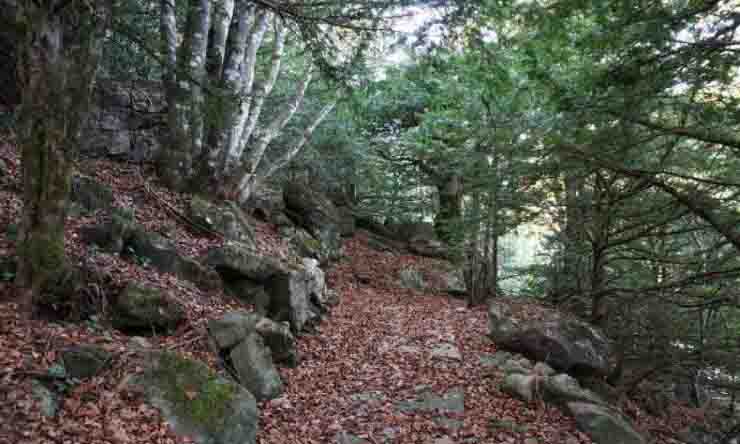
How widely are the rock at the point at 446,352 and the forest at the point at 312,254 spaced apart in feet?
0.17

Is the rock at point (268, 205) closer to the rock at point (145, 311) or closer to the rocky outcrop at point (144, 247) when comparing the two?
the rocky outcrop at point (144, 247)

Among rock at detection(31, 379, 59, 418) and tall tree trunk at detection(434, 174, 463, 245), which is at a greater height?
tall tree trunk at detection(434, 174, 463, 245)

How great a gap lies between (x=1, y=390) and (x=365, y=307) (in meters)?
7.97

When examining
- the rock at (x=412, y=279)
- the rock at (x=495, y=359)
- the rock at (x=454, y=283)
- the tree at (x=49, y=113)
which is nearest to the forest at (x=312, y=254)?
the tree at (x=49, y=113)

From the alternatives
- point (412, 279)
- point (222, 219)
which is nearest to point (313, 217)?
point (412, 279)

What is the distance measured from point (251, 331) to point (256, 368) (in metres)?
0.58

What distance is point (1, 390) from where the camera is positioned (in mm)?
3275

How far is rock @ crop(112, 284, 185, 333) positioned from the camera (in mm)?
5164

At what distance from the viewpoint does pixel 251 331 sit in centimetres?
601

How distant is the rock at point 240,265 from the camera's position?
732cm

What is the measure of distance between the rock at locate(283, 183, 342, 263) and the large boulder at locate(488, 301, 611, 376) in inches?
246

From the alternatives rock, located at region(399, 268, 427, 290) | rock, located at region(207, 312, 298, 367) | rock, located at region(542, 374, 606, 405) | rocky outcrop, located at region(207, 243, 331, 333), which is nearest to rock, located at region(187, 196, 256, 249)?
rocky outcrop, located at region(207, 243, 331, 333)

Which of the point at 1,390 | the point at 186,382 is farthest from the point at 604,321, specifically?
the point at 1,390

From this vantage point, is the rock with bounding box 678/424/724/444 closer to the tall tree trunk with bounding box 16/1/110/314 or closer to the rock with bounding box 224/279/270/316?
the rock with bounding box 224/279/270/316
